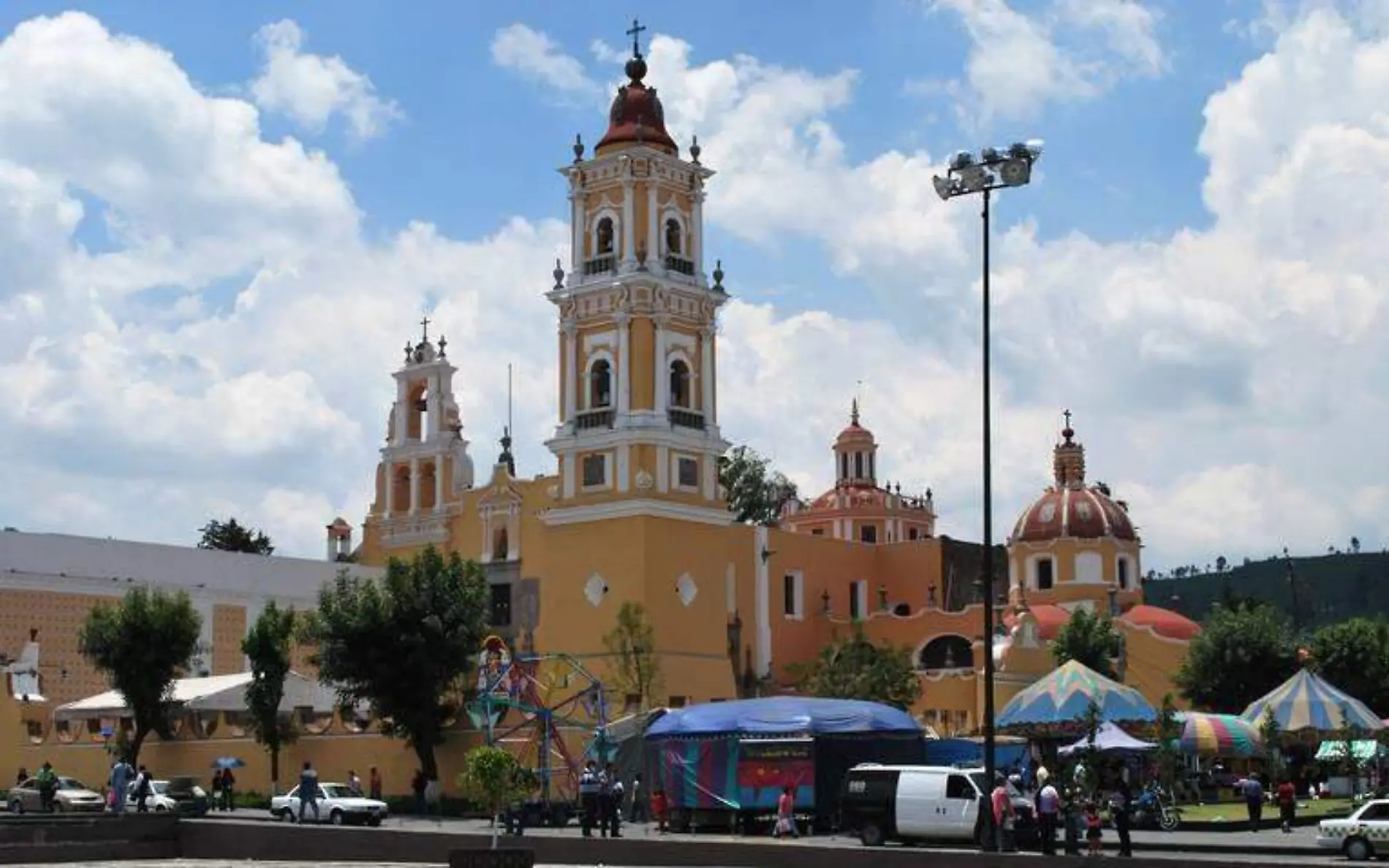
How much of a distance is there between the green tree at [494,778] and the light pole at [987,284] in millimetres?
9569

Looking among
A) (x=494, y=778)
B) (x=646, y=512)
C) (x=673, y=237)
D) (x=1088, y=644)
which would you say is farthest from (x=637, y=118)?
(x=494, y=778)

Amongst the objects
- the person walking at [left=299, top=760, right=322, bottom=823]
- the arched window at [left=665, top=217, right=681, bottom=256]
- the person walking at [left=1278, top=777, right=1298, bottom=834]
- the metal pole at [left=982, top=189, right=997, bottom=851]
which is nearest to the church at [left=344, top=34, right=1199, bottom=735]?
the arched window at [left=665, top=217, right=681, bottom=256]

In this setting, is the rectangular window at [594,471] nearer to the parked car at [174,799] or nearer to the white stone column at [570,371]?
the white stone column at [570,371]

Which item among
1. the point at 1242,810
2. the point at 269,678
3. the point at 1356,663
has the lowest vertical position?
the point at 1242,810

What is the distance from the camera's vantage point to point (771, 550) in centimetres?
6719

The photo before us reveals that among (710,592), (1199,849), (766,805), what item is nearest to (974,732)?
(710,592)

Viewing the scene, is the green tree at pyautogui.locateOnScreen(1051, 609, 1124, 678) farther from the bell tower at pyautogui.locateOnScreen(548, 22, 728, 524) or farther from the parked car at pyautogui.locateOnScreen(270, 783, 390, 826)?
the parked car at pyautogui.locateOnScreen(270, 783, 390, 826)

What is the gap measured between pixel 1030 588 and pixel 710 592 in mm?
18323

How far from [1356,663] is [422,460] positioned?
32.1m

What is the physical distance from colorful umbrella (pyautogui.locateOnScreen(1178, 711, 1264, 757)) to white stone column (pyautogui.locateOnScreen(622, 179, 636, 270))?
23.8 metres

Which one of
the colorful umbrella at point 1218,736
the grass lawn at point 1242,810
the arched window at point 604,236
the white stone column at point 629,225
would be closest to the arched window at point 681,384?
the white stone column at point 629,225

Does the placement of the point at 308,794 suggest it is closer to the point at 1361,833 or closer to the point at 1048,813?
the point at 1048,813

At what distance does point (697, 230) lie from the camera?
62.6m

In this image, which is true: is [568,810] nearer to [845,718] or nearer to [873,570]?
[845,718]
